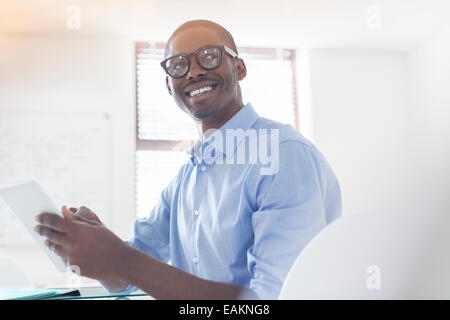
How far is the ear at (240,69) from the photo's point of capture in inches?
19.5

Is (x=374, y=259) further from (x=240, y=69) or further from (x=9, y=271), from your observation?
(x=9, y=271)

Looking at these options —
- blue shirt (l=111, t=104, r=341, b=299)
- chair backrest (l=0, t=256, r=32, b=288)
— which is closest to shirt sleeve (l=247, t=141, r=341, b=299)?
blue shirt (l=111, t=104, r=341, b=299)

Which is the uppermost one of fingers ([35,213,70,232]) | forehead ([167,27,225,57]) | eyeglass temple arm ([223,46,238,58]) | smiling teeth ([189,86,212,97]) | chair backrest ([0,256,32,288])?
forehead ([167,27,225,57])

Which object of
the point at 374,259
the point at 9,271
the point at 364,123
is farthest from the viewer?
the point at 9,271

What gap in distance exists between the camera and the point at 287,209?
17.0 inches

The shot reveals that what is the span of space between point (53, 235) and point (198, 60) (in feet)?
0.83

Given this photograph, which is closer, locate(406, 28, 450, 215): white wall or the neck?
locate(406, 28, 450, 215): white wall

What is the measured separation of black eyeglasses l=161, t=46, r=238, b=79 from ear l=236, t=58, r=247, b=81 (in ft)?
0.05

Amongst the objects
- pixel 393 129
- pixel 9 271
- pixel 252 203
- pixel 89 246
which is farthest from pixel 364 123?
pixel 9 271

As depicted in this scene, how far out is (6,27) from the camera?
529 millimetres

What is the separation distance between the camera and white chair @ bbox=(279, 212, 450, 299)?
301 mm

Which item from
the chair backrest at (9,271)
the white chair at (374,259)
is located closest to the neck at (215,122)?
the white chair at (374,259)

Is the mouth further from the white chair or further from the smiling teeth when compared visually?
the white chair
